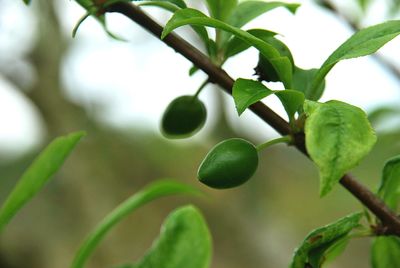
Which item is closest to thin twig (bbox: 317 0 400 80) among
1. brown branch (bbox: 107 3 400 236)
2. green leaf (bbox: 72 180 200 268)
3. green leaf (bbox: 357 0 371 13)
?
green leaf (bbox: 357 0 371 13)

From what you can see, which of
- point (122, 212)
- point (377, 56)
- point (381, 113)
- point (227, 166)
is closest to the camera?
point (227, 166)

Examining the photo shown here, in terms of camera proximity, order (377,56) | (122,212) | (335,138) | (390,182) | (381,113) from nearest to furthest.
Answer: (335,138) → (390,182) → (122,212) → (381,113) → (377,56)

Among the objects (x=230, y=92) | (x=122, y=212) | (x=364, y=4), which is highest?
(x=230, y=92)

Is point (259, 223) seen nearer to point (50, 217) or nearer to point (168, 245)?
point (50, 217)

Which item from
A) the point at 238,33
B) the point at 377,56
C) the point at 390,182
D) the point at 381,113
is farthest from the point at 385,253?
the point at 377,56

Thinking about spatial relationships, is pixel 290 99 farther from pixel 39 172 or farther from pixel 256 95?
pixel 39 172

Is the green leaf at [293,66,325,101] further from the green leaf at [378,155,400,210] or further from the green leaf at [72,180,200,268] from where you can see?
the green leaf at [72,180,200,268]
